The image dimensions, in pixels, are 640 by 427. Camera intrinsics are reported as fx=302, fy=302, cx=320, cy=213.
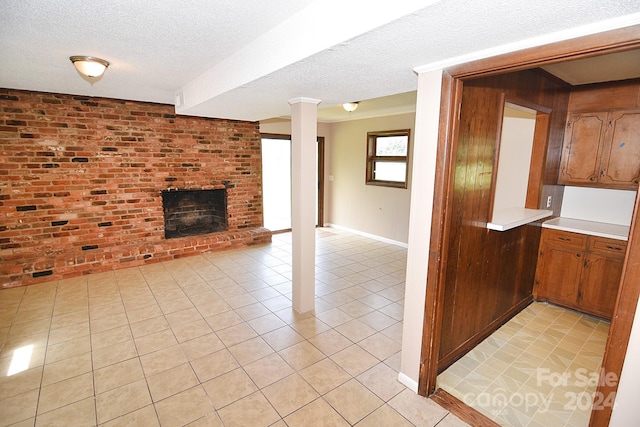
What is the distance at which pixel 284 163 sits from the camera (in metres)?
6.43

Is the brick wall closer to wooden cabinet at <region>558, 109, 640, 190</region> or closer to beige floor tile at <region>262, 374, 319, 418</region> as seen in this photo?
beige floor tile at <region>262, 374, 319, 418</region>

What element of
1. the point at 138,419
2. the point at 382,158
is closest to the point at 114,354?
the point at 138,419

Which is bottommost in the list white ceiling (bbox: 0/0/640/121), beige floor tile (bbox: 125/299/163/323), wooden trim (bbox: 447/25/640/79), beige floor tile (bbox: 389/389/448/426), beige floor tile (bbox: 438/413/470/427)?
beige floor tile (bbox: 438/413/470/427)

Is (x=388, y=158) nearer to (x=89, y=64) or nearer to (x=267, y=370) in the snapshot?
(x=267, y=370)

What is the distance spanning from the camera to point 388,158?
5.76m

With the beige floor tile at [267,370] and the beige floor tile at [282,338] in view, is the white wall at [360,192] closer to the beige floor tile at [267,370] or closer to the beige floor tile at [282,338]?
the beige floor tile at [282,338]

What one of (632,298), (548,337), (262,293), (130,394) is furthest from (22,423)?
(548,337)

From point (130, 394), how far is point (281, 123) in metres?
5.05

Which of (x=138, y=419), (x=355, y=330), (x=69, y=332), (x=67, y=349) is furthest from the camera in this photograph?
(x=355, y=330)

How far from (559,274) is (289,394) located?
3.07 metres

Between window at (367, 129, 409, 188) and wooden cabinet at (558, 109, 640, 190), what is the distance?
2413mm

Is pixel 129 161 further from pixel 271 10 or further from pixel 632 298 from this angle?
pixel 632 298

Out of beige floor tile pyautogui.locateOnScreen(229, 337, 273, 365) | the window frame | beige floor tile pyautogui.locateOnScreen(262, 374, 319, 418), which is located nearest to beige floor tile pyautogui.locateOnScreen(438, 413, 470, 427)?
beige floor tile pyautogui.locateOnScreen(262, 374, 319, 418)

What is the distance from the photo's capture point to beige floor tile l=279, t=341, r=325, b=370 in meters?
2.37
